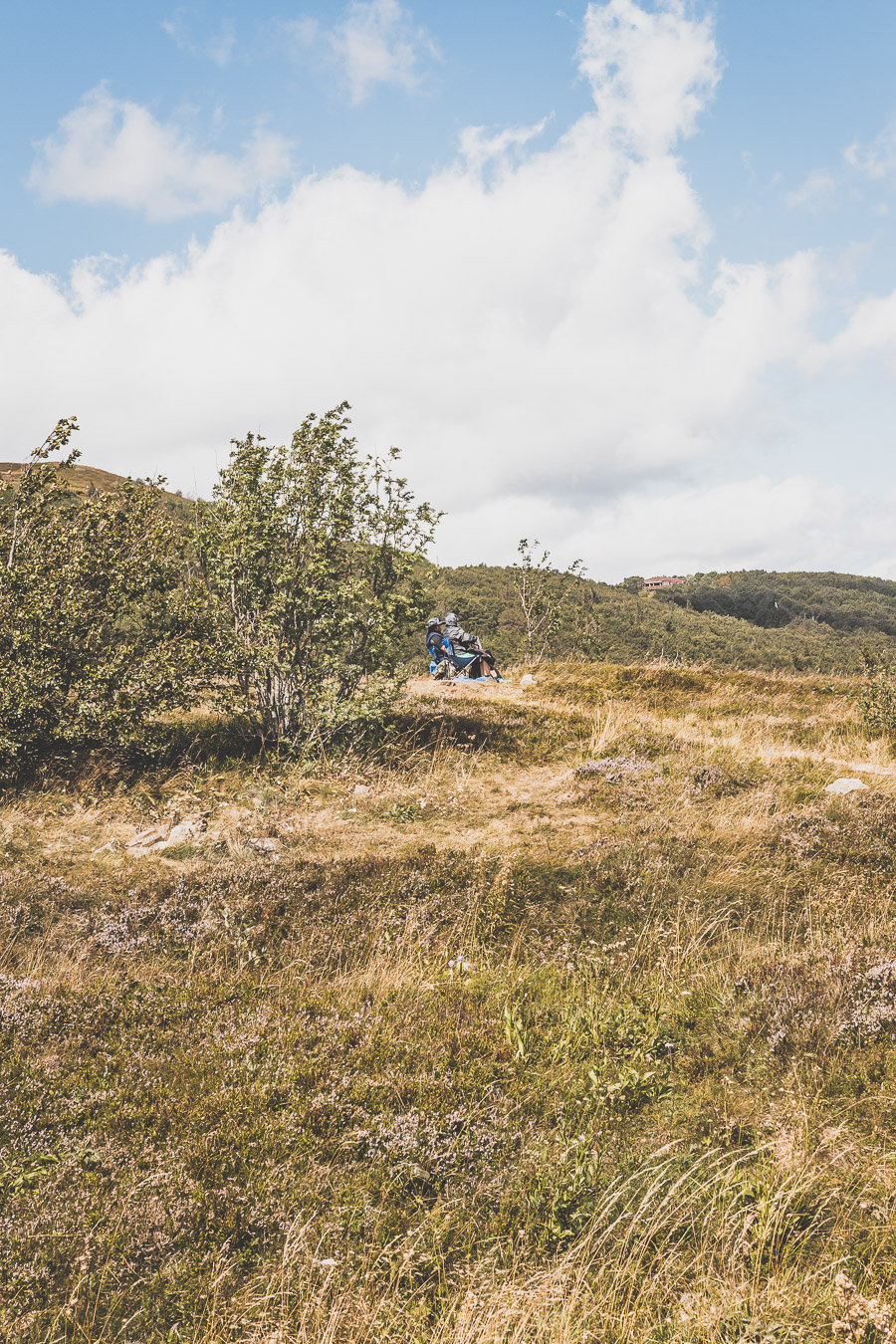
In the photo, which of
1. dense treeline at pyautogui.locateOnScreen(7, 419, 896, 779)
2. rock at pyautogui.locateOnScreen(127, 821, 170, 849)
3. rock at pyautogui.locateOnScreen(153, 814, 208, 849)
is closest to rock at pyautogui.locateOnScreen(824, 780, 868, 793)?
dense treeline at pyautogui.locateOnScreen(7, 419, 896, 779)

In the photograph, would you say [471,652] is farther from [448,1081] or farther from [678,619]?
[678,619]

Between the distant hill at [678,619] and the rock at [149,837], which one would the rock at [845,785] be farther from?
the rock at [149,837]

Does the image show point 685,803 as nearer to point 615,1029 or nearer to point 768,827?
point 768,827

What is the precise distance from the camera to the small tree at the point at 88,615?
920 cm

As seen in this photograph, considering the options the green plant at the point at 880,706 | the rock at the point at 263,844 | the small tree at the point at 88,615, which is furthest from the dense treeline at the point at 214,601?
the green plant at the point at 880,706

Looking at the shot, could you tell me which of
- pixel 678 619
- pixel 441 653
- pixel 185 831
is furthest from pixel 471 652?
pixel 678 619

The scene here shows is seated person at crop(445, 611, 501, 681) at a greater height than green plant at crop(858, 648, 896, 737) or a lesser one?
greater

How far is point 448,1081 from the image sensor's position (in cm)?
379

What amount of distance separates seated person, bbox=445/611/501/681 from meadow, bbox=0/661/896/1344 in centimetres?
1092

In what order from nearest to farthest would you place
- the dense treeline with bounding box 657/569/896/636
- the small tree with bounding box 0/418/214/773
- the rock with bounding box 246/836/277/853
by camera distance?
the rock with bounding box 246/836/277/853, the small tree with bounding box 0/418/214/773, the dense treeline with bounding box 657/569/896/636

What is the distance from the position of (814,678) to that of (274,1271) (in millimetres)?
18140

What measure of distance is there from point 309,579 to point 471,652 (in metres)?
9.15

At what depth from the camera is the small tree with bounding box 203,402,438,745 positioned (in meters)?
10.6

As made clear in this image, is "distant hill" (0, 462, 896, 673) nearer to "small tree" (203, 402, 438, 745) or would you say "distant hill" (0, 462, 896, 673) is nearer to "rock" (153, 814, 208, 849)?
"small tree" (203, 402, 438, 745)
